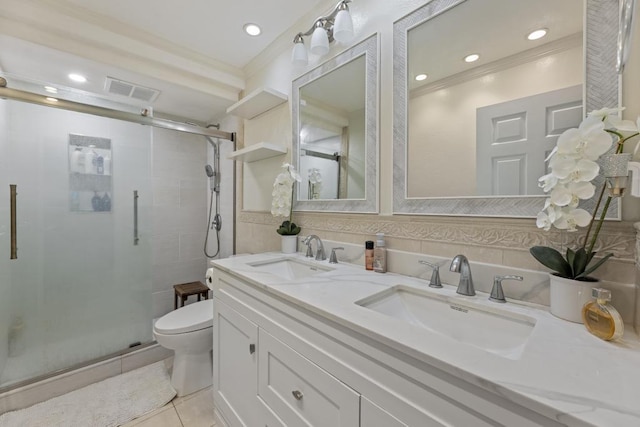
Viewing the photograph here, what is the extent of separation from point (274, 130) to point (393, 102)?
102cm

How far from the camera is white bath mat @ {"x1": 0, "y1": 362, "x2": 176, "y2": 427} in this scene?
1.44 meters

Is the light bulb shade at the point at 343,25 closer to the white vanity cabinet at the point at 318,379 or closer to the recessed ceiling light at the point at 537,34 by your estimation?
the recessed ceiling light at the point at 537,34

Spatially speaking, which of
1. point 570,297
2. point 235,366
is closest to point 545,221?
point 570,297

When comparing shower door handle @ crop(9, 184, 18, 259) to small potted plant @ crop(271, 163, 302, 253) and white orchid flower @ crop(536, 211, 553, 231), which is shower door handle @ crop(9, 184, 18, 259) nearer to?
small potted plant @ crop(271, 163, 302, 253)

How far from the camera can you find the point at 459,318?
32.8 inches

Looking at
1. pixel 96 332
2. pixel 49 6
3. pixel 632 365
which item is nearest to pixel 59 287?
pixel 96 332

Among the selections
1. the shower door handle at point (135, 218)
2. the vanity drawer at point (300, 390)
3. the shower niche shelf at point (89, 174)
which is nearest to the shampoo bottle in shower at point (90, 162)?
the shower niche shelf at point (89, 174)

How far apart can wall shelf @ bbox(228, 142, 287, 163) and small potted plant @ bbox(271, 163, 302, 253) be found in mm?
175

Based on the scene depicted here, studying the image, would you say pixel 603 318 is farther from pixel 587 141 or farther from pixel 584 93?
pixel 584 93

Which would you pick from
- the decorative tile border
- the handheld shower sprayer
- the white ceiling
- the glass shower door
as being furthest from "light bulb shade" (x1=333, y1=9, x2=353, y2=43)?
the handheld shower sprayer

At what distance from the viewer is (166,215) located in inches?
106

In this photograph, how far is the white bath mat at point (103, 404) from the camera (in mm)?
1441

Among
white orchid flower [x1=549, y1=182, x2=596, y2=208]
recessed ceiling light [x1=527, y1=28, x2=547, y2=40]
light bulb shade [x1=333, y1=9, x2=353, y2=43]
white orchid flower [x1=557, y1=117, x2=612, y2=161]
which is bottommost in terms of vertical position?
white orchid flower [x1=549, y1=182, x2=596, y2=208]

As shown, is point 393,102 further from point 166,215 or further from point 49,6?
point 166,215
